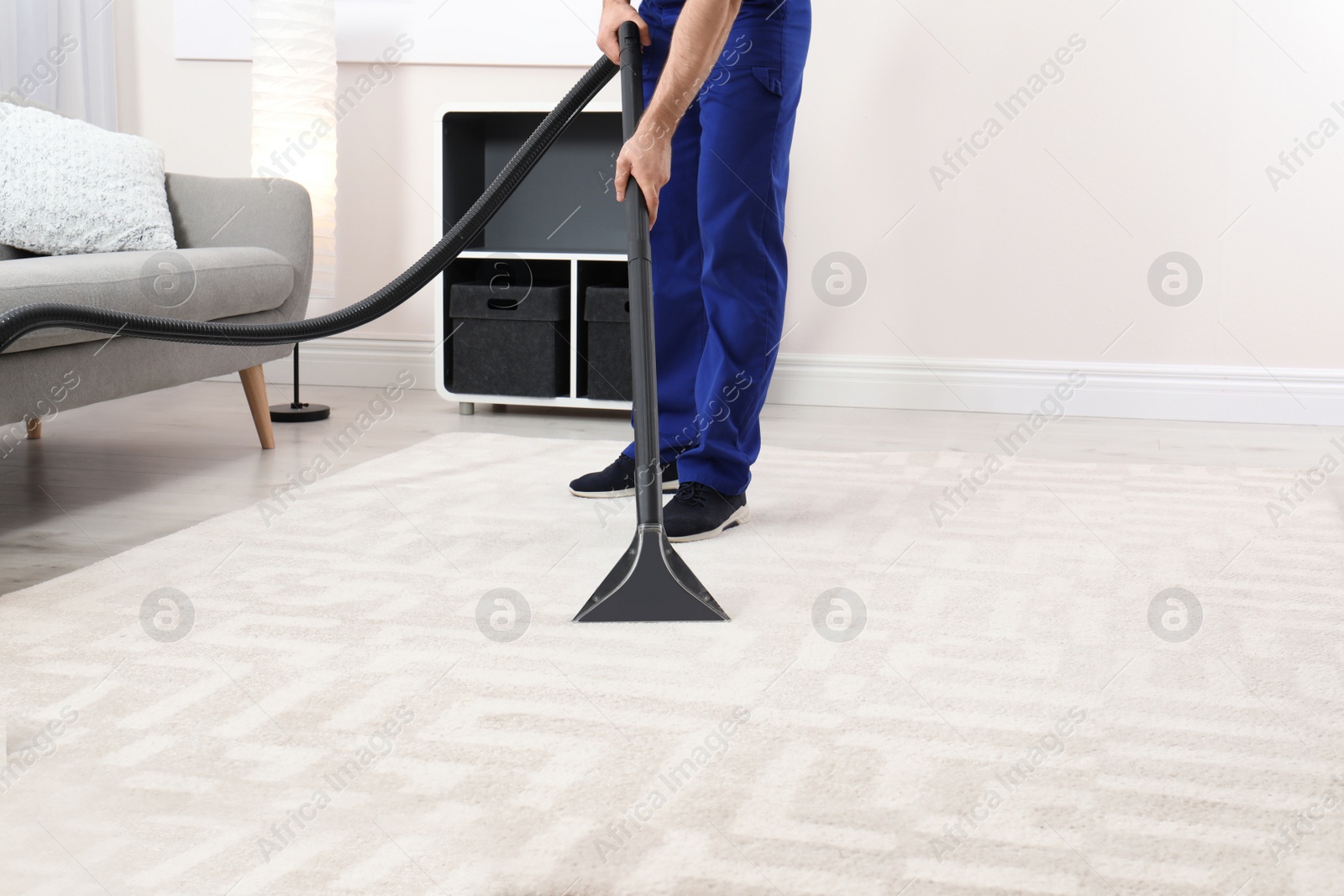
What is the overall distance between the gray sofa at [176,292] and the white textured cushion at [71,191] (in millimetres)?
101

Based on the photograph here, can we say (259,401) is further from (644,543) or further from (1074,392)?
(1074,392)

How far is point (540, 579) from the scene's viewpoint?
5.02ft

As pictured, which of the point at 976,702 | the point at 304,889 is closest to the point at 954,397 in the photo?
the point at 976,702

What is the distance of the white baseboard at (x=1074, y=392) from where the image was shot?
2912 mm

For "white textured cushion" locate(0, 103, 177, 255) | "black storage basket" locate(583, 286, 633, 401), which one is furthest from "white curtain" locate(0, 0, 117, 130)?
"black storage basket" locate(583, 286, 633, 401)

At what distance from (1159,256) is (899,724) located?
2257 mm

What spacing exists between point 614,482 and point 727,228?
51 cm

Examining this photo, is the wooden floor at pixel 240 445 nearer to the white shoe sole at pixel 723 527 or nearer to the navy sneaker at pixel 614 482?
the navy sneaker at pixel 614 482

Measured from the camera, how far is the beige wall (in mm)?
2861

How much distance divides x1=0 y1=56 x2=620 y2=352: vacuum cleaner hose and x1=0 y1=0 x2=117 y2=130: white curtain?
6.56 feet

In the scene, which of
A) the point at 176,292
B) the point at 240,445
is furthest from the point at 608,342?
the point at 176,292

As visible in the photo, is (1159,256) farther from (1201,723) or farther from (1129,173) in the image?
(1201,723)

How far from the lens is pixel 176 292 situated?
199cm

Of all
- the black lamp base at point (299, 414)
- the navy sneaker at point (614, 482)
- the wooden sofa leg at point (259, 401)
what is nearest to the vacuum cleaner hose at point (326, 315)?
the navy sneaker at point (614, 482)
